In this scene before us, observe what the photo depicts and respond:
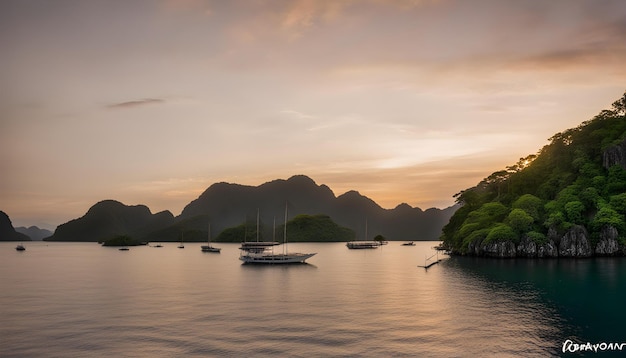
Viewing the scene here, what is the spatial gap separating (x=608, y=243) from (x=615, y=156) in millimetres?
27985

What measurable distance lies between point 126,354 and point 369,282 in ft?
164

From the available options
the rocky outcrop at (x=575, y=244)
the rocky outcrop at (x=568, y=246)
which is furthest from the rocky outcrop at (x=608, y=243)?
the rocky outcrop at (x=575, y=244)

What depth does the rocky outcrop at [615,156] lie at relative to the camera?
124m

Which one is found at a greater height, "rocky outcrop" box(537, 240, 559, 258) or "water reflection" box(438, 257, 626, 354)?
"rocky outcrop" box(537, 240, 559, 258)

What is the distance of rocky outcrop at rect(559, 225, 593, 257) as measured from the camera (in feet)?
375

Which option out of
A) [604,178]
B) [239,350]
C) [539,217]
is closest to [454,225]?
[539,217]

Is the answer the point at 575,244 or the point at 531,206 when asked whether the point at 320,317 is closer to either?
the point at 575,244

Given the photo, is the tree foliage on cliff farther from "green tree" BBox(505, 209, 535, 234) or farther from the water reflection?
the water reflection

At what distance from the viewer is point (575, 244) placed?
379 feet

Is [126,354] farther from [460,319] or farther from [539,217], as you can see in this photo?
[539,217]

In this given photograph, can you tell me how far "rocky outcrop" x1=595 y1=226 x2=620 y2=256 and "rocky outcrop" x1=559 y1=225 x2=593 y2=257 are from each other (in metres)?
2.57

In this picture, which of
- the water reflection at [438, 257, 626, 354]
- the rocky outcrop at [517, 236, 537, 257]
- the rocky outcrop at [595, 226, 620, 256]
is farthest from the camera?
the rocky outcrop at [517, 236, 537, 257]

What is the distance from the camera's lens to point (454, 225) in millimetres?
161875

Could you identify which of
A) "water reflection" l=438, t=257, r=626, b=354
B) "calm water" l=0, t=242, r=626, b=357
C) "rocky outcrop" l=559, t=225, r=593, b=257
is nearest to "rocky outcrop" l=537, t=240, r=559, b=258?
"rocky outcrop" l=559, t=225, r=593, b=257
